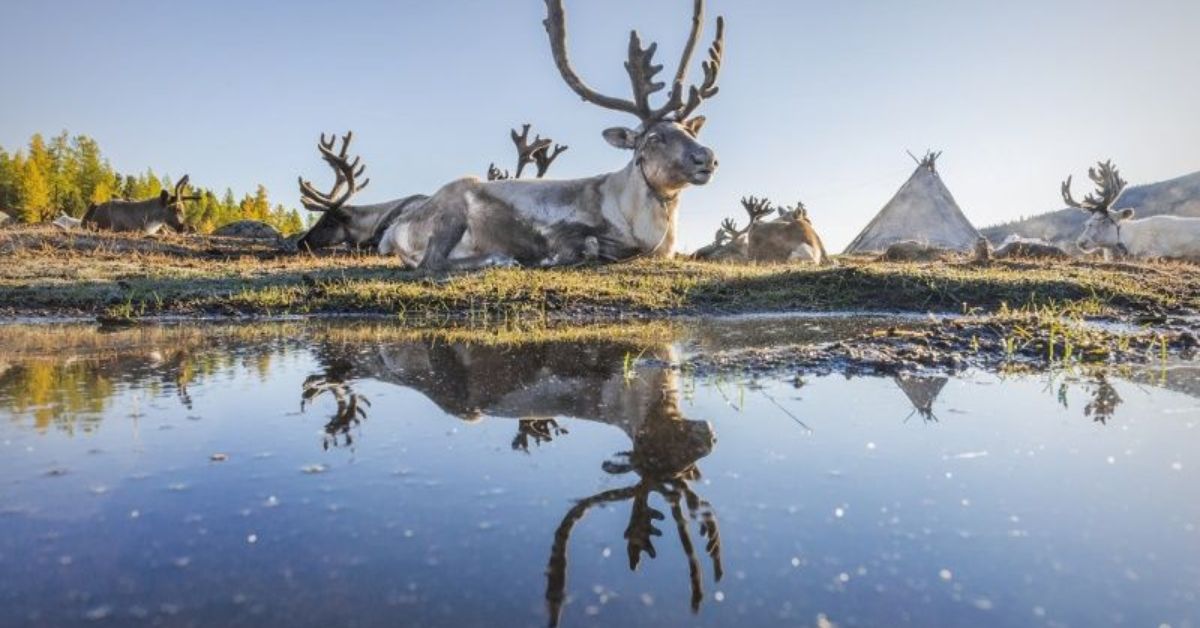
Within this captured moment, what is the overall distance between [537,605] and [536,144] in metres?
15.1

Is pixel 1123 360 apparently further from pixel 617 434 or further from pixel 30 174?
pixel 30 174

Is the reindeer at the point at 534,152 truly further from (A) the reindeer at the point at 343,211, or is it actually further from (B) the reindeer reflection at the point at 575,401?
(B) the reindeer reflection at the point at 575,401

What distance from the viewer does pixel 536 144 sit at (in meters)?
15.5

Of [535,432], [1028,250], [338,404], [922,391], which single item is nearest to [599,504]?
[535,432]

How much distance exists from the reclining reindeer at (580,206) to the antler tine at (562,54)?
1 cm

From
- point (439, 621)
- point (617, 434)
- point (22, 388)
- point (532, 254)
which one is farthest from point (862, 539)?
point (532, 254)

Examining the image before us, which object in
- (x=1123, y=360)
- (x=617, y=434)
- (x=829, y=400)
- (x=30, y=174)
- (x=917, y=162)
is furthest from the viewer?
(x=30, y=174)

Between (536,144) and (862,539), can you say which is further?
(536,144)

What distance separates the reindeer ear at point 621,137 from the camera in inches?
356

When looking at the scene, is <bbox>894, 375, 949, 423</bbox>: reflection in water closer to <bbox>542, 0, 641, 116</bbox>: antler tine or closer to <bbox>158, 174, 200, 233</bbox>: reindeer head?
<bbox>542, 0, 641, 116</bbox>: antler tine

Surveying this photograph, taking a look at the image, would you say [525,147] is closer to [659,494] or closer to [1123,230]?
[659,494]

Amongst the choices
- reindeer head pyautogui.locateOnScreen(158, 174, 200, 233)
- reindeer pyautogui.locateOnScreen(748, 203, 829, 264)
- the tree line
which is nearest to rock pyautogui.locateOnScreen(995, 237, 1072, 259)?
reindeer pyautogui.locateOnScreen(748, 203, 829, 264)

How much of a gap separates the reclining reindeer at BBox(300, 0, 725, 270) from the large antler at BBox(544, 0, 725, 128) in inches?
0.5

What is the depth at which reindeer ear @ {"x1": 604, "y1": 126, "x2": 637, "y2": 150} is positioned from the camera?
9055 millimetres
